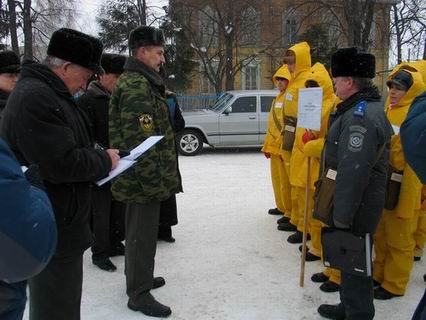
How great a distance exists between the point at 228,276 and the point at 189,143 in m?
7.67

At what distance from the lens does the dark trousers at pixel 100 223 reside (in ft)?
14.3

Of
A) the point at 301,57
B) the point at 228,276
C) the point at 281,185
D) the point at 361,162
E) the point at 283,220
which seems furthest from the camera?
the point at 281,185

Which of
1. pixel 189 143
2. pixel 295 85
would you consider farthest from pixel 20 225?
pixel 189 143

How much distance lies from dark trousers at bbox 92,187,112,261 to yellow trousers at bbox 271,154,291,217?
2.28 meters

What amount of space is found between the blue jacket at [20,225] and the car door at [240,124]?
10.3m

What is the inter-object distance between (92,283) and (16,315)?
97.3 inches

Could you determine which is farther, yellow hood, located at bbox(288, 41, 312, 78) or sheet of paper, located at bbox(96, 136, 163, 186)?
yellow hood, located at bbox(288, 41, 312, 78)

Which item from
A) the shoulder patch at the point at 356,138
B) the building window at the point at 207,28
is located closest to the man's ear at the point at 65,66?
the shoulder patch at the point at 356,138

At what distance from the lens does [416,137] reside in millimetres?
1765

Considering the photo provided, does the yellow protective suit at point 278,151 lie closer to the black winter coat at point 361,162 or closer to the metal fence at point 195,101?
the black winter coat at point 361,162

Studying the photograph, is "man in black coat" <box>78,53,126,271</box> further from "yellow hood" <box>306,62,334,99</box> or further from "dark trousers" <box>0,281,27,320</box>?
"dark trousers" <box>0,281,27,320</box>

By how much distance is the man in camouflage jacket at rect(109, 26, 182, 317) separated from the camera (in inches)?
126

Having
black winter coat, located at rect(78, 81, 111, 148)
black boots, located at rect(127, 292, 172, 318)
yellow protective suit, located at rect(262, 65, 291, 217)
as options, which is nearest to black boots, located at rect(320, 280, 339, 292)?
black boots, located at rect(127, 292, 172, 318)

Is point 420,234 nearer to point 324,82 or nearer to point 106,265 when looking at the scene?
point 324,82
